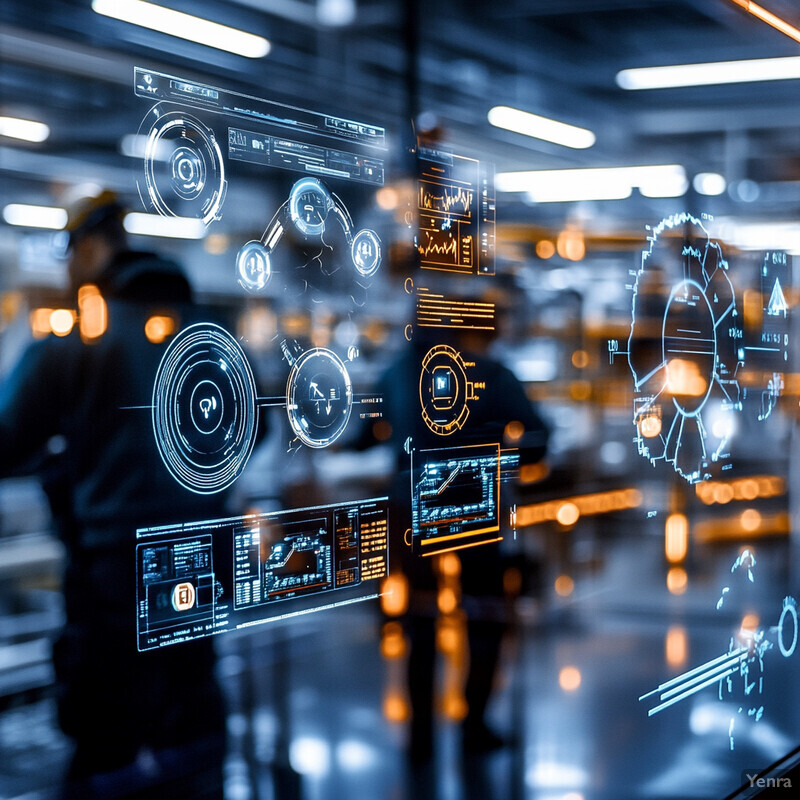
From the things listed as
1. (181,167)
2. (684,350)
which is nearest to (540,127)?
(684,350)

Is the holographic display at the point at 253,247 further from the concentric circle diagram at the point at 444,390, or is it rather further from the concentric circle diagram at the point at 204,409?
the concentric circle diagram at the point at 444,390

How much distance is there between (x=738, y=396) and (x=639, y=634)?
2.87 ft

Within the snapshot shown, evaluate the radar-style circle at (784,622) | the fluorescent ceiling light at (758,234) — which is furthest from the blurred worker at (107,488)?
the radar-style circle at (784,622)

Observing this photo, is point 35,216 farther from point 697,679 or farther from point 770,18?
point 770,18

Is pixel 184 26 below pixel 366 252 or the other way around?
the other way around

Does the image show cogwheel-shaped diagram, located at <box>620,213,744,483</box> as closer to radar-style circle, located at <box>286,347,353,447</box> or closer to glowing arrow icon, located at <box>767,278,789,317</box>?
glowing arrow icon, located at <box>767,278,789,317</box>

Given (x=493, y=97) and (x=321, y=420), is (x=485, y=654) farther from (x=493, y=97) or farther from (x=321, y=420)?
(x=493, y=97)

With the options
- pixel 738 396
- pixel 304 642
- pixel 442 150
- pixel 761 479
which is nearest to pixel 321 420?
pixel 304 642

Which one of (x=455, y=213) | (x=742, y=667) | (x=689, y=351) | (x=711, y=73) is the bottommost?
(x=742, y=667)

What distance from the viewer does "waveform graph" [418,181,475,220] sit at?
176cm

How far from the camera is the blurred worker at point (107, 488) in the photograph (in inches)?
47.1

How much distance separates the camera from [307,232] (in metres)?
1.52

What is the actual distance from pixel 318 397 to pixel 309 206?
288 millimetres

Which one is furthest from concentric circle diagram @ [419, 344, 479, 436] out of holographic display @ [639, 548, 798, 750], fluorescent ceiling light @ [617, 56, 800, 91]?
holographic display @ [639, 548, 798, 750]
